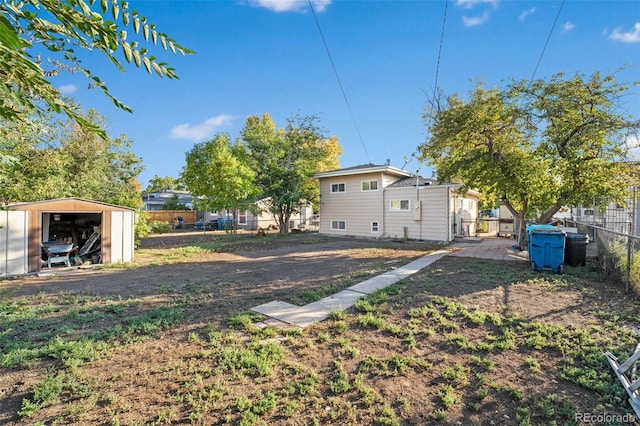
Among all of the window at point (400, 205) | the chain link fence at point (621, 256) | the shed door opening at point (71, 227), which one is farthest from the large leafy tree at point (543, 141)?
the shed door opening at point (71, 227)

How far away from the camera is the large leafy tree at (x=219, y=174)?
1580cm

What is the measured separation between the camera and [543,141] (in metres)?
9.46

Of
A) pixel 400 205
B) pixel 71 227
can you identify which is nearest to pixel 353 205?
pixel 400 205

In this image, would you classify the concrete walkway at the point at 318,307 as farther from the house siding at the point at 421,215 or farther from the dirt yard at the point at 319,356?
the house siding at the point at 421,215

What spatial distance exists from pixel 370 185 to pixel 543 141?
8.80 m

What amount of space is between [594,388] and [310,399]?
2.72 metres

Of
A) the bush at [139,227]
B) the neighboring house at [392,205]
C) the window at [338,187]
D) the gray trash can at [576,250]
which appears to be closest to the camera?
the gray trash can at [576,250]

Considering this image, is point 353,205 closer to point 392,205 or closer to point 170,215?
point 392,205

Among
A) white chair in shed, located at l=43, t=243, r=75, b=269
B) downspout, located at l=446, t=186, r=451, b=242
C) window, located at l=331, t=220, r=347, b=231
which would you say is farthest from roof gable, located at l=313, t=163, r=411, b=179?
white chair in shed, located at l=43, t=243, r=75, b=269

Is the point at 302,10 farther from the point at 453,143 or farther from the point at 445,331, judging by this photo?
the point at 445,331

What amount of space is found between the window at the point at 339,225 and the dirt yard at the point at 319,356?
12.1m

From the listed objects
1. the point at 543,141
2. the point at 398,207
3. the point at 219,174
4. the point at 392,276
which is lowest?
the point at 392,276

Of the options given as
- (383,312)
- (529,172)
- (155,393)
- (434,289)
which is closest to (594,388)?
(383,312)

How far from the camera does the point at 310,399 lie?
9.00 ft
